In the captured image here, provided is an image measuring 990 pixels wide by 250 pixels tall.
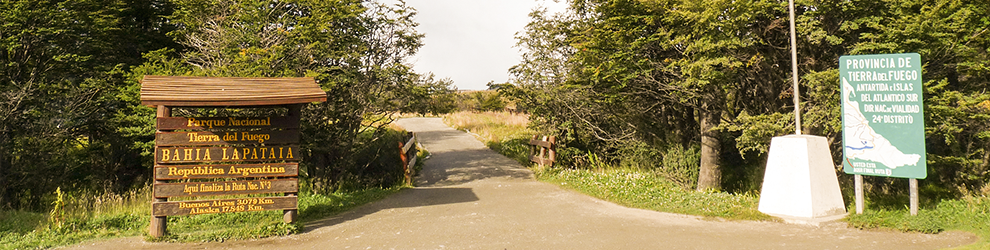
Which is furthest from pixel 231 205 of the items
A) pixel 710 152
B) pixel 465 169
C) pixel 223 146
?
pixel 710 152

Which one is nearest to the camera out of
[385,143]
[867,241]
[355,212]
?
[867,241]

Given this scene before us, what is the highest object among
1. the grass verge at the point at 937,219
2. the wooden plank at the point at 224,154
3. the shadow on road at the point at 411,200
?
the wooden plank at the point at 224,154

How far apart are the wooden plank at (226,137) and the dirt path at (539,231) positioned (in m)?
1.44

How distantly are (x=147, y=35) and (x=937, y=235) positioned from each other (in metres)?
18.1

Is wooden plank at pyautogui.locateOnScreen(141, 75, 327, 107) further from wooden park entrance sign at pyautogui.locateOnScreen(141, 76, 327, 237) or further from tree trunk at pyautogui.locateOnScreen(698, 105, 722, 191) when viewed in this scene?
tree trunk at pyautogui.locateOnScreen(698, 105, 722, 191)

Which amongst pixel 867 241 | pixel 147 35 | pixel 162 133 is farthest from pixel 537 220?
pixel 147 35

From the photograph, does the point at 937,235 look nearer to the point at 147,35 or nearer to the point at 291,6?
the point at 291,6

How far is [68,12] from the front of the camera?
12.3 m

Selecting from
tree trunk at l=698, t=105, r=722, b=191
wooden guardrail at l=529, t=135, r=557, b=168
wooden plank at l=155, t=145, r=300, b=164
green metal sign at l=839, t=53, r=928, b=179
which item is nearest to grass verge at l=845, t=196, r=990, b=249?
green metal sign at l=839, t=53, r=928, b=179

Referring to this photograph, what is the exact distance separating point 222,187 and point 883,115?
980 centimetres

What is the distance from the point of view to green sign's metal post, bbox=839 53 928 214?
7.48 m

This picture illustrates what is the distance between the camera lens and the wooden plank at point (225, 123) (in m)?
7.90

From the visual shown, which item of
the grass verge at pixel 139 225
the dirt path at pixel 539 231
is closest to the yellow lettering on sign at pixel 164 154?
the grass verge at pixel 139 225

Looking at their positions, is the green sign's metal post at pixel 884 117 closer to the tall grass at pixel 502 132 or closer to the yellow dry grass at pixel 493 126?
the tall grass at pixel 502 132
